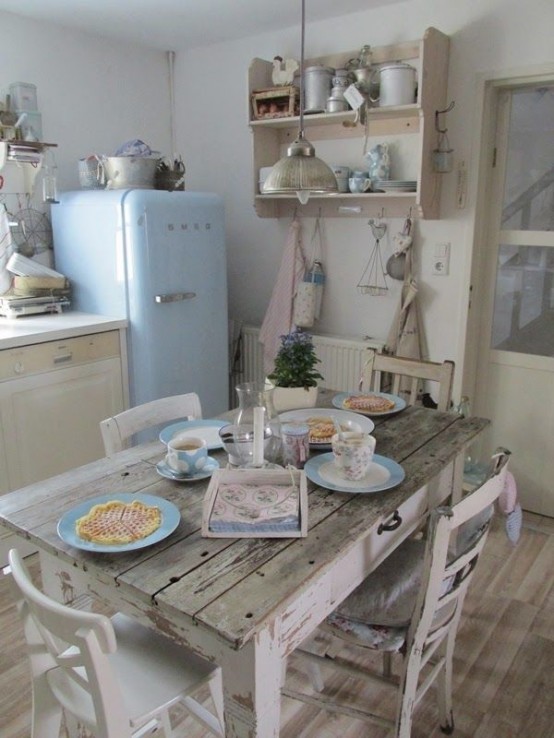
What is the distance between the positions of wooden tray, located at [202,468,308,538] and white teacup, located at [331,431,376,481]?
0.34ft

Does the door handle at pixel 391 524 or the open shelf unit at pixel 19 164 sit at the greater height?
the open shelf unit at pixel 19 164

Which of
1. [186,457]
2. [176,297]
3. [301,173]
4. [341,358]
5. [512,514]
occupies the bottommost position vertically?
[512,514]

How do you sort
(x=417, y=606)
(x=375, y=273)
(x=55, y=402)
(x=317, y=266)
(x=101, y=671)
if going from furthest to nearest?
(x=317, y=266), (x=375, y=273), (x=55, y=402), (x=417, y=606), (x=101, y=671)

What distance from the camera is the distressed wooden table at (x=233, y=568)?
1094 millimetres

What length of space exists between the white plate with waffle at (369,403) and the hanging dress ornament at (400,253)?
3.59 ft

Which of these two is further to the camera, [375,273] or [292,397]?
[375,273]

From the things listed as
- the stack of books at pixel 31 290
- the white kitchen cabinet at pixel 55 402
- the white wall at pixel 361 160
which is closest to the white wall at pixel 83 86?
the white wall at pixel 361 160

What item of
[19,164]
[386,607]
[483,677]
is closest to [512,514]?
[483,677]

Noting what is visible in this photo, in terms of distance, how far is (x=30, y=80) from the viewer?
3064 mm

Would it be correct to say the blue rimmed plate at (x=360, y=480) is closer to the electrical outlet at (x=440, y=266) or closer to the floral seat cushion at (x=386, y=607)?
the floral seat cushion at (x=386, y=607)

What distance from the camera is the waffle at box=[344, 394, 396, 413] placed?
6.73ft

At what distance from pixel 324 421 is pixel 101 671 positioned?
Result: 103cm

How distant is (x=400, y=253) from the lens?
306 cm

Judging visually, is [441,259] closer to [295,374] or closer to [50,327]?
[295,374]
